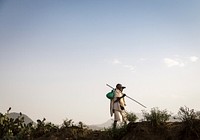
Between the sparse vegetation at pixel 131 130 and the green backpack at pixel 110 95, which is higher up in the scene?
the green backpack at pixel 110 95

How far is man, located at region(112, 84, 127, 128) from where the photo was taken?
1329 cm

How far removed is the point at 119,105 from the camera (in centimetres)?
1348

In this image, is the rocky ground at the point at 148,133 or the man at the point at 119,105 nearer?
the rocky ground at the point at 148,133

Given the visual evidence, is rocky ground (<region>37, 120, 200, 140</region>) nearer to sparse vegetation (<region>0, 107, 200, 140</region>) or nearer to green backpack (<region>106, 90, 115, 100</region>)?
sparse vegetation (<region>0, 107, 200, 140</region>)

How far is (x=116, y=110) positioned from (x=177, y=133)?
3.56 m

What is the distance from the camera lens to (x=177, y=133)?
10.4 m

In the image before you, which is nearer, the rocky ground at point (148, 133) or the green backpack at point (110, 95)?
the rocky ground at point (148, 133)

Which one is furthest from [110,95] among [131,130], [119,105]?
[131,130]

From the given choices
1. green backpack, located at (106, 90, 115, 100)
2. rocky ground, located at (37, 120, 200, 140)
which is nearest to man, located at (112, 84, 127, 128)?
green backpack, located at (106, 90, 115, 100)

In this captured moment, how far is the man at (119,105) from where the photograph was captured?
13.3m

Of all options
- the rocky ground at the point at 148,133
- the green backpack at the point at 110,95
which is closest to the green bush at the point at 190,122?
the rocky ground at the point at 148,133

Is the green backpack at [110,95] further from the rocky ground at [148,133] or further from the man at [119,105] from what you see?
the rocky ground at [148,133]

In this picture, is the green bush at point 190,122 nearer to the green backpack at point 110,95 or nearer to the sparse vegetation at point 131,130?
the sparse vegetation at point 131,130

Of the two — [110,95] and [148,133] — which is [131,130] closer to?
[148,133]
